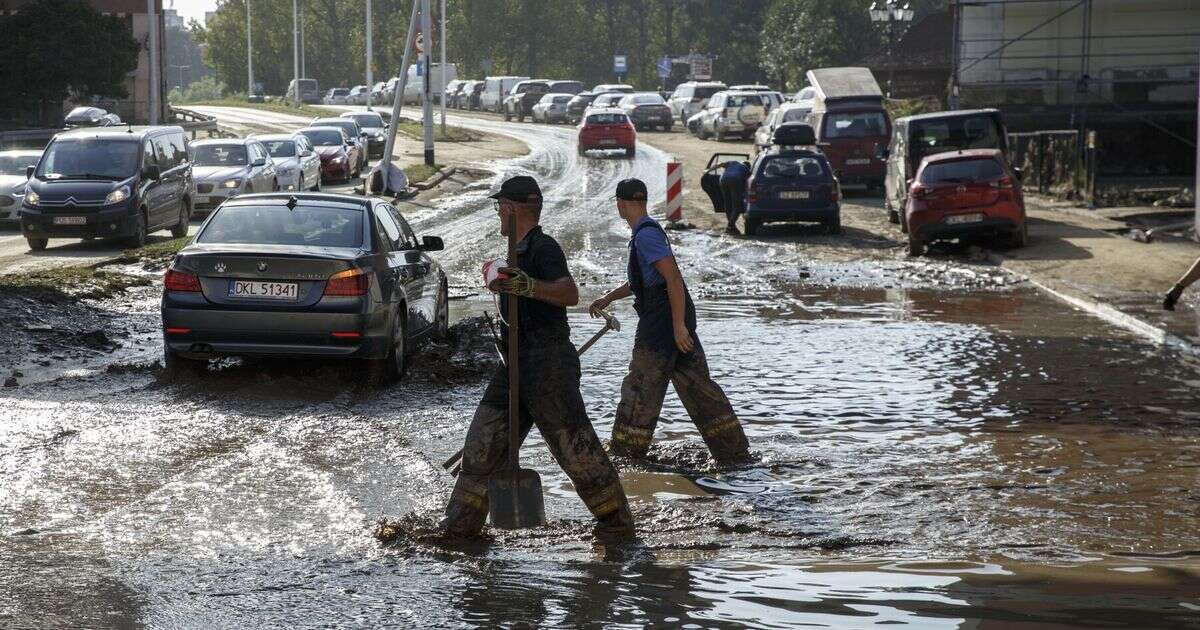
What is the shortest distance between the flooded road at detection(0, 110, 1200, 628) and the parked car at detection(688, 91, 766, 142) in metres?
39.4

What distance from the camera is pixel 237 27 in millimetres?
124750

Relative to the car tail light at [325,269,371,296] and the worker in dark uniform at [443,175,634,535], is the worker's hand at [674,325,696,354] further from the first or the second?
the car tail light at [325,269,371,296]

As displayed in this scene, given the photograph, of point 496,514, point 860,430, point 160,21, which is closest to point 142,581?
point 496,514

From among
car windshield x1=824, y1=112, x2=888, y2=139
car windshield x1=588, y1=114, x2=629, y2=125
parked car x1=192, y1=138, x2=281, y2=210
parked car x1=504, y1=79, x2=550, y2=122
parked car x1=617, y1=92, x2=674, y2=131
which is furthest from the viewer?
parked car x1=504, y1=79, x2=550, y2=122

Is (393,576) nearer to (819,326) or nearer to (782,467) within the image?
(782,467)

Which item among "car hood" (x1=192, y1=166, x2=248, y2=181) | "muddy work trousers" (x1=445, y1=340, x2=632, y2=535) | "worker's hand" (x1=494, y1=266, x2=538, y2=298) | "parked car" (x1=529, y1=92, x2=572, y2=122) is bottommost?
"muddy work trousers" (x1=445, y1=340, x2=632, y2=535)

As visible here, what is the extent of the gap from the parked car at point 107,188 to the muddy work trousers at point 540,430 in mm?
18065

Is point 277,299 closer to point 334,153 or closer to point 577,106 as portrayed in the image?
point 334,153

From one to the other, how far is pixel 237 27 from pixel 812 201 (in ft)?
348

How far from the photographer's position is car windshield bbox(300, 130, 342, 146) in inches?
1613

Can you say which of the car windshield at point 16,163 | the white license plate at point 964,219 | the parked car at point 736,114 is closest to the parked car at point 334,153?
the car windshield at point 16,163

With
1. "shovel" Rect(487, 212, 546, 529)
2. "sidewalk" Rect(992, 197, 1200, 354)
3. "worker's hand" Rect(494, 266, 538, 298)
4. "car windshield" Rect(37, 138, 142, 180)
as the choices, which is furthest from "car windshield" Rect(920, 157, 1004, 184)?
"worker's hand" Rect(494, 266, 538, 298)

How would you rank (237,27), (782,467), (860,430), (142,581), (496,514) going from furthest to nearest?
(237,27), (860,430), (782,467), (496,514), (142,581)

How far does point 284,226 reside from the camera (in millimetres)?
12008
